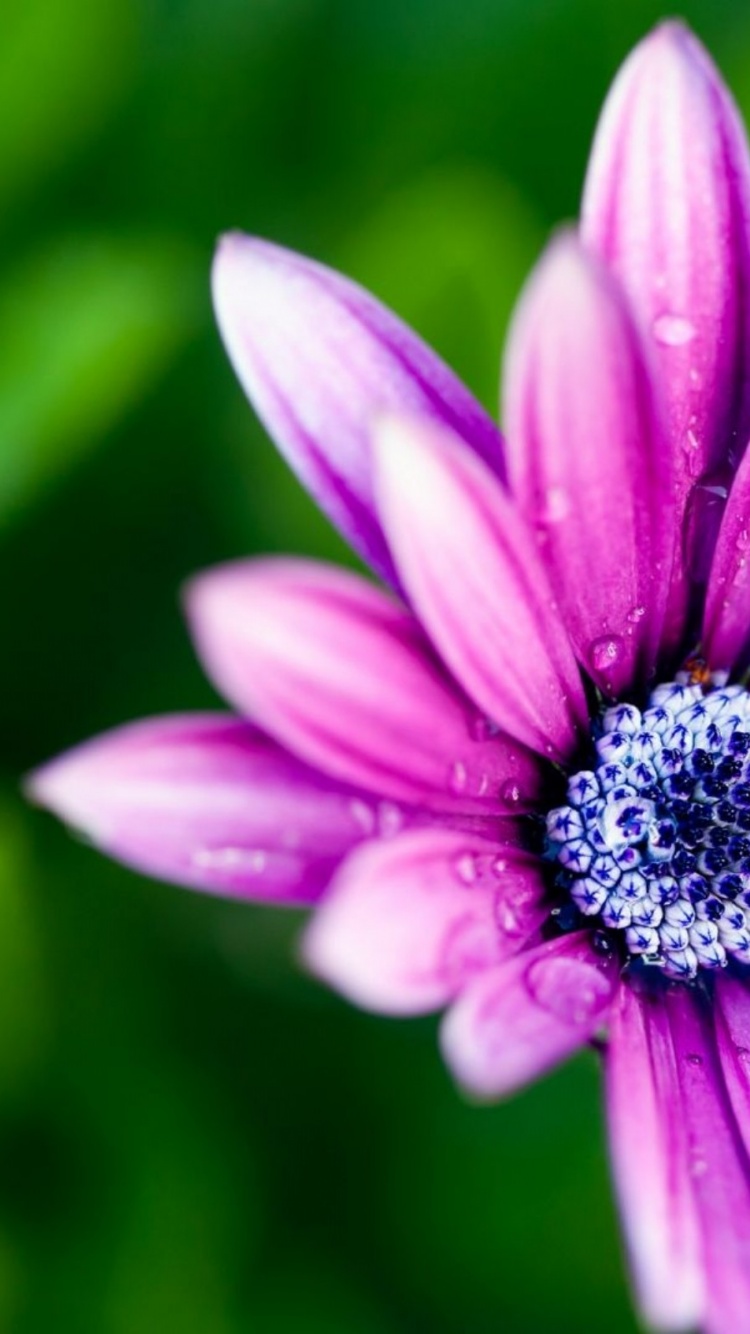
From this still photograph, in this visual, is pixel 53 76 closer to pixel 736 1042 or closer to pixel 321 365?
pixel 321 365

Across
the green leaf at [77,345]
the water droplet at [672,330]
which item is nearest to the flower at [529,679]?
the water droplet at [672,330]

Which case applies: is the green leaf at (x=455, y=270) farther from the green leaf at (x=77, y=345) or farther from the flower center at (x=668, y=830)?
the flower center at (x=668, y=830)

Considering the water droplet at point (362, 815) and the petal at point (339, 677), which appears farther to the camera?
the water droplet at point (362, 815)

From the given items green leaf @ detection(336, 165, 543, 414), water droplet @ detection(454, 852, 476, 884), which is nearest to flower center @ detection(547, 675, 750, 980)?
water droplet @ detection(454, 852, 476, 884)

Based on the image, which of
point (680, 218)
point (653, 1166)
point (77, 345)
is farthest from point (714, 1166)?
point (77, 345)

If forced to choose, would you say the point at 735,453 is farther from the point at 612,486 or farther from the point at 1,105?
the point at 1,105

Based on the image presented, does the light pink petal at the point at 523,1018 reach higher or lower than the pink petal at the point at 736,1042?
higher
